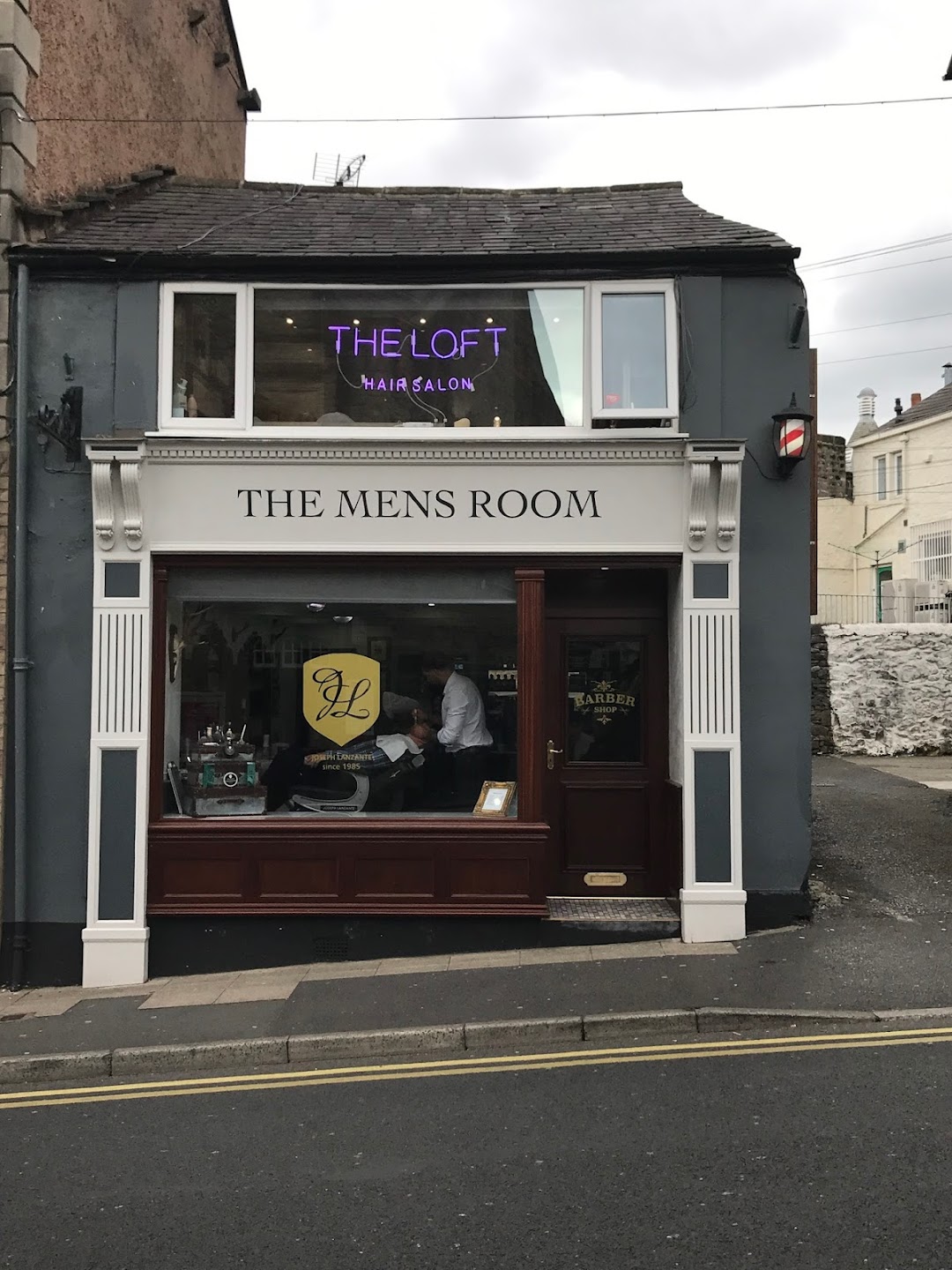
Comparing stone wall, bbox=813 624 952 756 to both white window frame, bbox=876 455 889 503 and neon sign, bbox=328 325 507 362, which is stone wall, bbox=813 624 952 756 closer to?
neon sign, bbox=328 325 507 362

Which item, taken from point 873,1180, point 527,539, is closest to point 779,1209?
point 873,1180

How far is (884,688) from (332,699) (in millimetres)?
12767

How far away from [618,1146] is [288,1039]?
235cm

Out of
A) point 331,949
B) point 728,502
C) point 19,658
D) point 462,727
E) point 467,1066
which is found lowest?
point 467,1066

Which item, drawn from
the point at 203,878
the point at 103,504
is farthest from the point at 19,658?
the point at 203,878

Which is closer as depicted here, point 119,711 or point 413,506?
point 119,711

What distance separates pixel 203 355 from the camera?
27.7ft

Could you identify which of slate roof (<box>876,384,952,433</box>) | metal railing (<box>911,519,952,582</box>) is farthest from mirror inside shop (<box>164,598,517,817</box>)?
slate roof (<box>876,384,952,433</box>)

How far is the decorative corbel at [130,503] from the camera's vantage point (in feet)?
26.0

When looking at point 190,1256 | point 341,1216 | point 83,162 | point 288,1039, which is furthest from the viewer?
point 83,162

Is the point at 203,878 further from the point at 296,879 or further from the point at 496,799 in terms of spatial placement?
the point at 496,799

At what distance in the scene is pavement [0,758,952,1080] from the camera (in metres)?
6.46

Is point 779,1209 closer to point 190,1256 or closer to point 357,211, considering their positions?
point 190,1256

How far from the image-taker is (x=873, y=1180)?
434 centimetres
